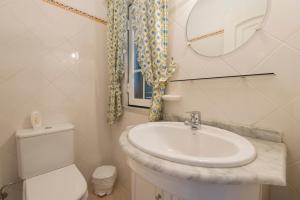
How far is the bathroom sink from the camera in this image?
46 centimetres

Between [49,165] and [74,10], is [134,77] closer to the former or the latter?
[74,10]

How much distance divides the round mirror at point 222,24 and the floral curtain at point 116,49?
2.30ft

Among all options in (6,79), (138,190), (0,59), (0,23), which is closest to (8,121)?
(6,79)

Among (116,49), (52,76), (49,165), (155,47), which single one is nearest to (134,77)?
(116,49)

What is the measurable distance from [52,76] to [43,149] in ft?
2.03

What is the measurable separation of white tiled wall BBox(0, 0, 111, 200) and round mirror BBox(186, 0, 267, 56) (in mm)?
1046

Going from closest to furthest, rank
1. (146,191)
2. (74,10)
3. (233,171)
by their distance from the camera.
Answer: (233,171) < (146,191) < (74,10)

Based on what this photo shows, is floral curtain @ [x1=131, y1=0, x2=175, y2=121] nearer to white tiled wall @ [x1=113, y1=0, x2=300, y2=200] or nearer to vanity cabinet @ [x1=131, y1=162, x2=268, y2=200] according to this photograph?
white tiled wall @ [x1=113, y1=0, x2=300, y2=200]

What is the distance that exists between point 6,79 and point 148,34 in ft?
3.71

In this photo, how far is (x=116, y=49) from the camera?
148cm

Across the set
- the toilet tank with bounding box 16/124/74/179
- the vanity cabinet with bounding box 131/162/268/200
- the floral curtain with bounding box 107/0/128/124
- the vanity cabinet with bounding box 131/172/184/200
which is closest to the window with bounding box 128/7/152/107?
the floral curtain with bounding box 107/0/128/124

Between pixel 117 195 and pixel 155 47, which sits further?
pixel 117 195

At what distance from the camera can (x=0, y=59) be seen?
3.60ft

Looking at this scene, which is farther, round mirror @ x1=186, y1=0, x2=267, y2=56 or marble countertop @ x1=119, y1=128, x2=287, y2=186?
round mirror @ x1=186, y1=0, x2=267, y2=56
